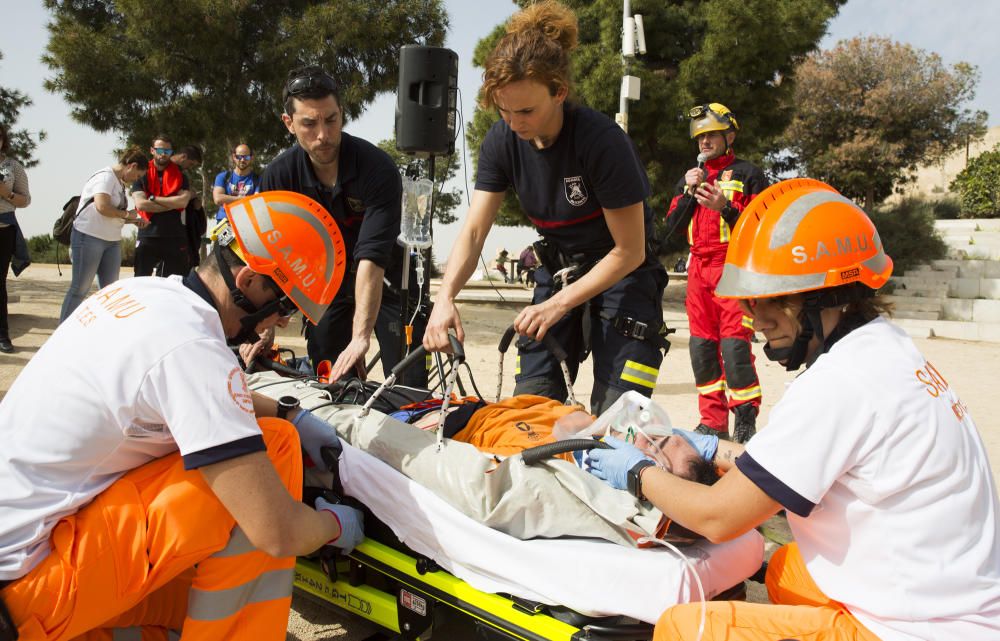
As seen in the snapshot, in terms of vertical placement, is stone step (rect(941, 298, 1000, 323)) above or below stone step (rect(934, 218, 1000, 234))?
below

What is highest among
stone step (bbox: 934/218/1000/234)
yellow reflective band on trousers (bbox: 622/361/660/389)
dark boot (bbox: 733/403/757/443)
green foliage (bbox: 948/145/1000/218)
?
green foliage (bbox: 948/145/1000/218)

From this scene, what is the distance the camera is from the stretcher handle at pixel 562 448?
7.85ft

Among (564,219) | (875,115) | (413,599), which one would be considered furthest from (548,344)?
(875,115)

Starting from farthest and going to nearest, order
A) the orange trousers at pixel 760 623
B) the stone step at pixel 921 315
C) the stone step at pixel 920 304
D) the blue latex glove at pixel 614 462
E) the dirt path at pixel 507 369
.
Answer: the stone step at pixel 920 304, the stone step at pixel 921 315, the dirt path at pixel 507 369, the blue latex glove at pixel 614 462, the orange trousers at pixel 760 623

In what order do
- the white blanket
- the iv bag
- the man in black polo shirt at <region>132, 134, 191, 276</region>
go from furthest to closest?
the man in black polo shirt at <region>132, 134, 191, 276</region>
the iv bag
the white blanket

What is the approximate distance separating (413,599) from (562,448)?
0.72 m

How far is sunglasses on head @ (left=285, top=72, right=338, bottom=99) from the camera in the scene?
369 centimetres

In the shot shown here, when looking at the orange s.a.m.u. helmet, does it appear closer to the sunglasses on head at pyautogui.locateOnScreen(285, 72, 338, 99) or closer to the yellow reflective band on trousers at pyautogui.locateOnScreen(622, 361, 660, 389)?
the yellow reflective band on trousers at pyautogui.locateOnScreen(622, 361, 660, 389)

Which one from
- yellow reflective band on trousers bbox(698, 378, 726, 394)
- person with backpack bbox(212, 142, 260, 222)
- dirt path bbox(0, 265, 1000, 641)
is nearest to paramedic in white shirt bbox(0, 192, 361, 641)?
dirt path bbox(0, 265, 1000, 641)

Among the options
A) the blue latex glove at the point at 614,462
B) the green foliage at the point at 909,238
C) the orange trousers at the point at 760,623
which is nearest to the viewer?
the orange trousers at the point at 760,623

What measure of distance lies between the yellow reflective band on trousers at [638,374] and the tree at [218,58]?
44.2 ft

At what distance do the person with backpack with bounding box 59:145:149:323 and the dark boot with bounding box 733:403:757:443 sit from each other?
5.65 m

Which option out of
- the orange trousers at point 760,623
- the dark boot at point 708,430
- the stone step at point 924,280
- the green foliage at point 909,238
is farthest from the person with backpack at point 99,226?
the green foliage at point 909,238

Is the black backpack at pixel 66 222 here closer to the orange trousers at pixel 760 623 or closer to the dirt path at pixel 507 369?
the dirt path at pixel 507 369
